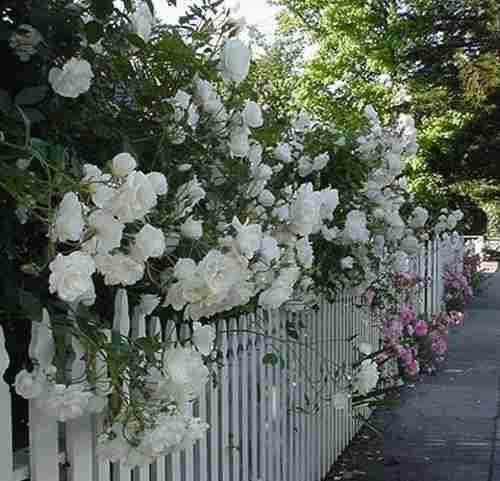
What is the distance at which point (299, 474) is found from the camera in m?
3.91

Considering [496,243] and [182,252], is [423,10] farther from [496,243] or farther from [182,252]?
[182,252]

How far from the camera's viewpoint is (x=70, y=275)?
122 centimetres

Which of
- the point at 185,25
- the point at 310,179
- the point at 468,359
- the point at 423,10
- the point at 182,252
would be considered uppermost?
the point at 423,10

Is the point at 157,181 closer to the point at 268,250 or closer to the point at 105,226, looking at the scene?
the point at 105,226

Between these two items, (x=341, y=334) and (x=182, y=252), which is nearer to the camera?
Answer: (x=182, y=252)

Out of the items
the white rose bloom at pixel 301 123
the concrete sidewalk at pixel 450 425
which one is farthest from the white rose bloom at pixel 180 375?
the concrete sidewalk at pixel 450 425

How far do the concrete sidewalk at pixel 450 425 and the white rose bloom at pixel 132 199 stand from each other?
11.2ft

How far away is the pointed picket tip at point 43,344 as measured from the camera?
1542mm

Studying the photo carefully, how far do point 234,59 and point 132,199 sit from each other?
945 millimetres

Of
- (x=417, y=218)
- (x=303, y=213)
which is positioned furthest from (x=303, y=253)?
(x=417, y=218)

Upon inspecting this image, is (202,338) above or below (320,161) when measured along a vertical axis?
below

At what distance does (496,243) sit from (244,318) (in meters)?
25.6

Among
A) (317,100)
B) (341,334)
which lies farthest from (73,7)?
(317,100)

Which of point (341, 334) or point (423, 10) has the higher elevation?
point (423, 10)
